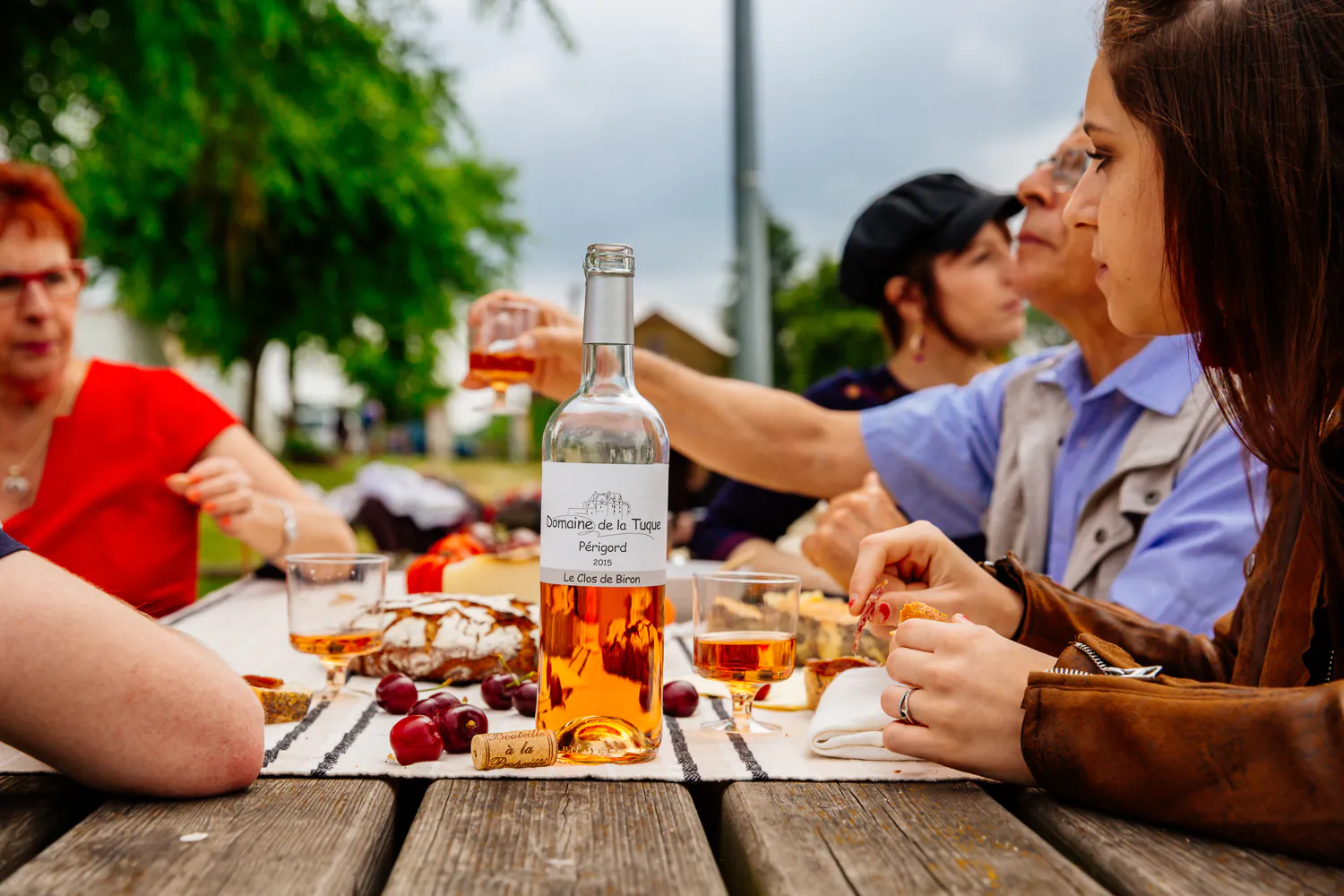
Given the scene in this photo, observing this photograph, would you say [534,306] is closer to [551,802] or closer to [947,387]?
[947,387]

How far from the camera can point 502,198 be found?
32250 mm

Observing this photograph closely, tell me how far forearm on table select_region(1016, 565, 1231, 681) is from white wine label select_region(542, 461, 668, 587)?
2.47 feet

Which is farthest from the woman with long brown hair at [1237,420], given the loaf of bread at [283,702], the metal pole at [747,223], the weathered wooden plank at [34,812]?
the metal pole at [747,223]

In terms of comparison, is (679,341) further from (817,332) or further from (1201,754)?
(1201,754)

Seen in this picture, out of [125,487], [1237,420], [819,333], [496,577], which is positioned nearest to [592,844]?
[1237,420]

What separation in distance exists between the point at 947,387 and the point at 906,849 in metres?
2.29

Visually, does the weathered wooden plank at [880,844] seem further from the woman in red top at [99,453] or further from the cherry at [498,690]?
the woman in red top at [99,453]

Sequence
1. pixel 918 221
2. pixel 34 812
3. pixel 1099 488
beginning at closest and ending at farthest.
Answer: pixel 34 812, pixel 1099 488, pixel 918 221

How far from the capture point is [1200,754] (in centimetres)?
120

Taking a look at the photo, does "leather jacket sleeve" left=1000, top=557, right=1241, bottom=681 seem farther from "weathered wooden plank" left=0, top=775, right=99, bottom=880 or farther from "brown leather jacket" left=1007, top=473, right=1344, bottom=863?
"weathered wooden plank" left=0, top=775, right=99, bottom=880

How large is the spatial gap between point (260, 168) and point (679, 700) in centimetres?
689

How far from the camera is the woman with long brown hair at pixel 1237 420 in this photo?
1186mm

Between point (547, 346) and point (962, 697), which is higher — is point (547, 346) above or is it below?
above

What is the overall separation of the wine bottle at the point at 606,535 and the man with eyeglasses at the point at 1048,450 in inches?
44.4
